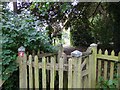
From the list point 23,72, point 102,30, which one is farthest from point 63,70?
point 102,30

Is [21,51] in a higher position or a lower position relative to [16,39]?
lower

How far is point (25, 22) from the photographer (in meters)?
3.05

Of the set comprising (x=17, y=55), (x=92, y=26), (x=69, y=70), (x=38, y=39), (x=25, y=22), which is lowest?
(x=69, y=70)

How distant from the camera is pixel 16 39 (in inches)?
113

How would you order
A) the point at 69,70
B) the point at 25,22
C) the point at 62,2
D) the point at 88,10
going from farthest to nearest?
the point at 88,10
the point at 62,2
the point at 25,22
the point at 69,70

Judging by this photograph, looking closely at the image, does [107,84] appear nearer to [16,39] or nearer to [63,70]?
[63,70]

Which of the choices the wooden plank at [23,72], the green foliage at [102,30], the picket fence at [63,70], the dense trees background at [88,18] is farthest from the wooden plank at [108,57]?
the green foliage at [102,30]

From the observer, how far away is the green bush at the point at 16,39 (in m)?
2.66

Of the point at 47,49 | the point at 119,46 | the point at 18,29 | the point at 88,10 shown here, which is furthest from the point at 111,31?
the point at 18,29

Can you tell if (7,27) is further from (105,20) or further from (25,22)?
(105,20)

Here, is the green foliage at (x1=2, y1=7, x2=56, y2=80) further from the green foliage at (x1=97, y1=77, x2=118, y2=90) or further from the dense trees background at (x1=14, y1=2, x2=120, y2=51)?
the dense trees background at (x1=14, y1=2, x2=120, y2=51)

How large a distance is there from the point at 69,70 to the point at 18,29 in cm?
104

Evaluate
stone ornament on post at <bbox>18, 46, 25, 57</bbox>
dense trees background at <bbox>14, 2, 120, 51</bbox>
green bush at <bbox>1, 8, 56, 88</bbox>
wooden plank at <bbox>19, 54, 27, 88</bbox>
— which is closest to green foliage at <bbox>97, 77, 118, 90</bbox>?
green bush at <bbox>1, 8, 56, 88</bbox>

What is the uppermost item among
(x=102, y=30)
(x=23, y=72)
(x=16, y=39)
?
(x=102, y=30)
